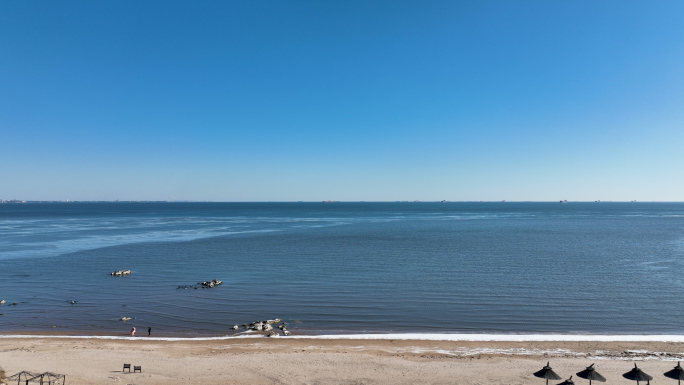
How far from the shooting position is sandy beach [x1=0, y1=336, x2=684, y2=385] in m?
22.0

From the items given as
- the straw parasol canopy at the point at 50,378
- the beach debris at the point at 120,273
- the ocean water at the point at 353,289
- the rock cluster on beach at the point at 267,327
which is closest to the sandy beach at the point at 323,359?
the straw parasol canopy at the point at 50,378

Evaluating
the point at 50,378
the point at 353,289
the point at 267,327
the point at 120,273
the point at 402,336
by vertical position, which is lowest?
the point at 402,336

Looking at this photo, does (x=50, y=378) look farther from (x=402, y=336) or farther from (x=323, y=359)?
(x=402, y=336)

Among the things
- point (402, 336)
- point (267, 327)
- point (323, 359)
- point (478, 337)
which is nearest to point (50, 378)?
point (267, 327)

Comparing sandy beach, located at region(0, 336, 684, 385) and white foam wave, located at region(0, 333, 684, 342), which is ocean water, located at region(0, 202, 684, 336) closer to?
white foam wave, located at region(0, 333, 684, 342)

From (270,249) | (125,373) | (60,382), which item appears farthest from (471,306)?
(270,249)

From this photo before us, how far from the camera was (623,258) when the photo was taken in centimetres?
6050

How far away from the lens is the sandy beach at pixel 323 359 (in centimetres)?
2200

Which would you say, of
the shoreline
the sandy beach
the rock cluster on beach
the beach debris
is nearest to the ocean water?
the shoreline

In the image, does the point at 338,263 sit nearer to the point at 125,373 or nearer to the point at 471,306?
the point at 471,306

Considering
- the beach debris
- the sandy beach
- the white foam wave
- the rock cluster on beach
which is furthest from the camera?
the beach debris

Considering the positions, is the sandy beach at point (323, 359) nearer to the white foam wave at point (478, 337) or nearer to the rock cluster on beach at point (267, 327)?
the white foam wave at point (478, 337)

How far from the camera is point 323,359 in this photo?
24.5 meters

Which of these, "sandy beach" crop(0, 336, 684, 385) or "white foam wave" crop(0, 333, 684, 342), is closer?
"sandy beach" crop(0, 336, 684, 385)
